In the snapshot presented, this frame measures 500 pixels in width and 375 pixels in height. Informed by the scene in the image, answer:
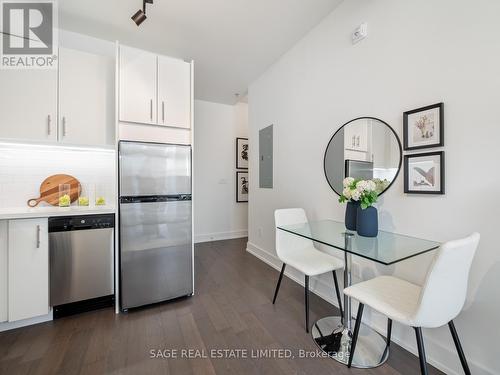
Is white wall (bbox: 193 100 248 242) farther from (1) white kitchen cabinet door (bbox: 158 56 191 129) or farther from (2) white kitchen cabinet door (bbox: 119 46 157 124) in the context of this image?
(2) white kitchen cabinet door (bbox: 119 46 157 124)

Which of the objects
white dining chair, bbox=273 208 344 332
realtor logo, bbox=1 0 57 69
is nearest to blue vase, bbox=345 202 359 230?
white dining chair, bbox=273 208 344 332

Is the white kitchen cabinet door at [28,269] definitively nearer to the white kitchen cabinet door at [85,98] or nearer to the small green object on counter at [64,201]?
the small green object on counter at [64,201]

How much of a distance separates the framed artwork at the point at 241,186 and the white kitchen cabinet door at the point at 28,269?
316 centimetres

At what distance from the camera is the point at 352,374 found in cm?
138

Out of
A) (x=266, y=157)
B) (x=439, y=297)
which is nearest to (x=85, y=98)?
(x=266, y=157)

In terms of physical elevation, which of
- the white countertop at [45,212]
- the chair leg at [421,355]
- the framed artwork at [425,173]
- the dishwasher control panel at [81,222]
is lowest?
the chair leg at [421,355]

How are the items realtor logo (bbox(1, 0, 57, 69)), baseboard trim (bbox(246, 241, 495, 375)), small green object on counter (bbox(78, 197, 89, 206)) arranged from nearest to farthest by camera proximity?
baseboard trim (bbox(246, 241, 495, 375)) → realtor logo (bbox(1, 0, 57, 69)) → small green object on counter (bbox(78, 197, 89, 206))

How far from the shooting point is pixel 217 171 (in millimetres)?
4426

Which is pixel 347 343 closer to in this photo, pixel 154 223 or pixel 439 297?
pixel 439 297

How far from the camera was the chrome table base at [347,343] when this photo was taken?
149cm

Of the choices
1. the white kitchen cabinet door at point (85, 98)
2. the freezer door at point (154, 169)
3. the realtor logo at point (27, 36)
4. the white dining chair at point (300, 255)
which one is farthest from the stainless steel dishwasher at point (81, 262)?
the white dining chair at point (300, 255)

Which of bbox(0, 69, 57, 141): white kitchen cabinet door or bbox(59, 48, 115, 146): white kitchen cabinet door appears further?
bbox(59, 48, 115, 146): white kitchen cabinet door

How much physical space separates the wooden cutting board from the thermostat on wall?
3.12 m

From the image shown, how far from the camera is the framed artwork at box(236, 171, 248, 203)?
4.61 meters
